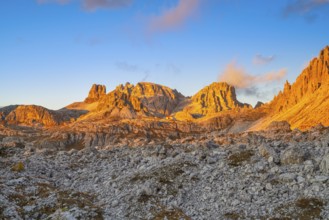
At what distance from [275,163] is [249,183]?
445 centimetres

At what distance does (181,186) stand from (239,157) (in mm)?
7981

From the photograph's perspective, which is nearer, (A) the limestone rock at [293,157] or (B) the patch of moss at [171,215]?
(B) the patch of moss at [171,215]

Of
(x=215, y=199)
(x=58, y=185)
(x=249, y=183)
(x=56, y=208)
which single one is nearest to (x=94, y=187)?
(x=58, y=185)

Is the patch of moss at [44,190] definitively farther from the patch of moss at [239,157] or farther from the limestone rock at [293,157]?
the limestone rock at [293,157]

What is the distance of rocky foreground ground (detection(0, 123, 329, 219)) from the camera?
26562 millimetres

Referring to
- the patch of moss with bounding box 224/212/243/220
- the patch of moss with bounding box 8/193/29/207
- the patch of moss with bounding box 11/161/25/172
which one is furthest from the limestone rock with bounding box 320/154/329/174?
the patch of moss with bounding box 11/161/25/172

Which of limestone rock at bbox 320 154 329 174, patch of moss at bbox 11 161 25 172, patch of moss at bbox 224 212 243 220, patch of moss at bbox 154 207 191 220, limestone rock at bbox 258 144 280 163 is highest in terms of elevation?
limestone rock at bbox 258 144 280 163

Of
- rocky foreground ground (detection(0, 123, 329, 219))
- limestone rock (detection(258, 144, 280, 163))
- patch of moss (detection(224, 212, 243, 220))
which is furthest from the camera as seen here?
limestone rock (detection(258, 144, 280, 163))

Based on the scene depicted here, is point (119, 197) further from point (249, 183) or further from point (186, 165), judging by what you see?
point (249, 183)

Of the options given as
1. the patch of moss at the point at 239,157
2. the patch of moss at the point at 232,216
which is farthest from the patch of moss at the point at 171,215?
the patch of moss at the point at 239,157

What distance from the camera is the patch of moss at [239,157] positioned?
35.2m

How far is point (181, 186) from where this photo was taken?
104ft

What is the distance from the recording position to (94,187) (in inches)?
1373

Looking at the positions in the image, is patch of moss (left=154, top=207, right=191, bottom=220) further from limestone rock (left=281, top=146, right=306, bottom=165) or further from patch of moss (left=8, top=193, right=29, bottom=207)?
limestone rock (left=281, top=146, right=306, bottom=165)
